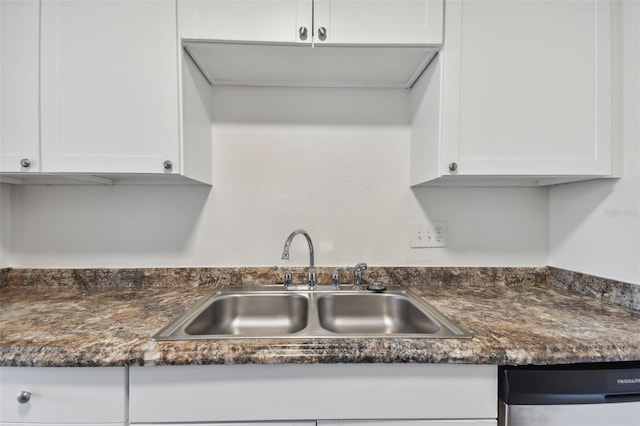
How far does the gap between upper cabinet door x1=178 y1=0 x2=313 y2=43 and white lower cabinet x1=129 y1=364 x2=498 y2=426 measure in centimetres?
105

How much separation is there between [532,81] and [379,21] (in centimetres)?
59

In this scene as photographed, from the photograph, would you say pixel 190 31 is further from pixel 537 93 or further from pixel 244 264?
pixel 537 93

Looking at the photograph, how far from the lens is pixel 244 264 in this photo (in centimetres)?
133

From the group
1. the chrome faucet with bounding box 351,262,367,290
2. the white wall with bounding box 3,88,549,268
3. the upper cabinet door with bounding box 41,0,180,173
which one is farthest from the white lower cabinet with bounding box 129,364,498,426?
the upper cabinet door with bounding box 41,0,180,173

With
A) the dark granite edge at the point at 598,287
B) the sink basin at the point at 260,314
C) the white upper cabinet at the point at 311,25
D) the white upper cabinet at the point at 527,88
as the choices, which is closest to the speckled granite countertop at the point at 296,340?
the dark granite edge at the point at 598,287

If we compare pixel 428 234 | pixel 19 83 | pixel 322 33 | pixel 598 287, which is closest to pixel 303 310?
pixel 428 234

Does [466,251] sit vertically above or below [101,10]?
below

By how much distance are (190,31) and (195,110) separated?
0.90ft

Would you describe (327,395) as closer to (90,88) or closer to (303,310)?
(303,310)

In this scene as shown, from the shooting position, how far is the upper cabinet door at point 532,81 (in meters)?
1.00

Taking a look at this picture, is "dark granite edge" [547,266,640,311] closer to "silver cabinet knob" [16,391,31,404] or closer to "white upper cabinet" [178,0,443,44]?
"white upper cabinet" [178,0,443,44]

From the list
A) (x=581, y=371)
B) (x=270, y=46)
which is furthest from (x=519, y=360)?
(x=270, y=46)

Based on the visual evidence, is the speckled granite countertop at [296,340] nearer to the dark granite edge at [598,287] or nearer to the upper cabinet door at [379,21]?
the dark granite edge at [598,287]

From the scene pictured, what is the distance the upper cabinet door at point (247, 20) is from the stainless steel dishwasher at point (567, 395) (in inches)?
48.0
